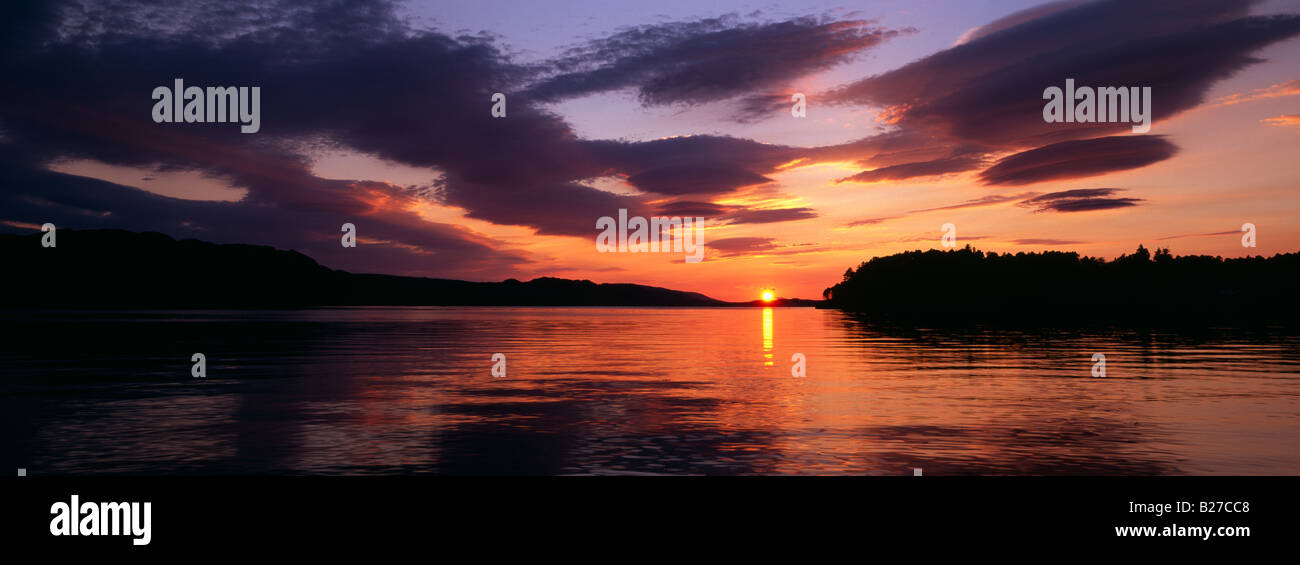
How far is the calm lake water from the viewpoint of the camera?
16.3m

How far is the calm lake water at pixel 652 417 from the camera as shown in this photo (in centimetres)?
1630

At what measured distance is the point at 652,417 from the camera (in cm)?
2261

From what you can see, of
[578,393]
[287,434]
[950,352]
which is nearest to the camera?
[287,434]
